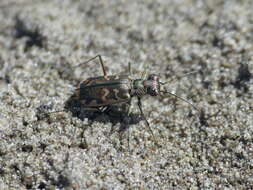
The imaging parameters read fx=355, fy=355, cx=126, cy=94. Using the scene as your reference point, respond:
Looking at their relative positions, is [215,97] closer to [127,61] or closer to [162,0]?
[127,61]

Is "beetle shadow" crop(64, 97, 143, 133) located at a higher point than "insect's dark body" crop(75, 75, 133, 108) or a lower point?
lower

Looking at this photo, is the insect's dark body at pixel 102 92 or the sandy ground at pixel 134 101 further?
the insect's dark body at pixel 102 92

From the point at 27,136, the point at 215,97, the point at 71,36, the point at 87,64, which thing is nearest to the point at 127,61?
the point at 87,64

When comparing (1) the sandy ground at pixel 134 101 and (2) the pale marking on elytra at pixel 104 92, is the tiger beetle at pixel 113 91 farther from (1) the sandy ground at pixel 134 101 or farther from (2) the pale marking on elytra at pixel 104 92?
(1) the sandy ground at pixel 134 101

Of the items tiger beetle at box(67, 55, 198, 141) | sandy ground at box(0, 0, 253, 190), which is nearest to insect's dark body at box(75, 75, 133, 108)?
tiger beetle at box(67, 55, 198, 141)

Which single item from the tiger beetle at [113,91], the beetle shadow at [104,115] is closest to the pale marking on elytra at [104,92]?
the tiger beetle at [113,91]

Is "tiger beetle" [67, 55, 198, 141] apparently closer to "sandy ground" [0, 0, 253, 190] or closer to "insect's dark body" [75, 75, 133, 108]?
"insect's dark body" [75, 75, 133, 108]
